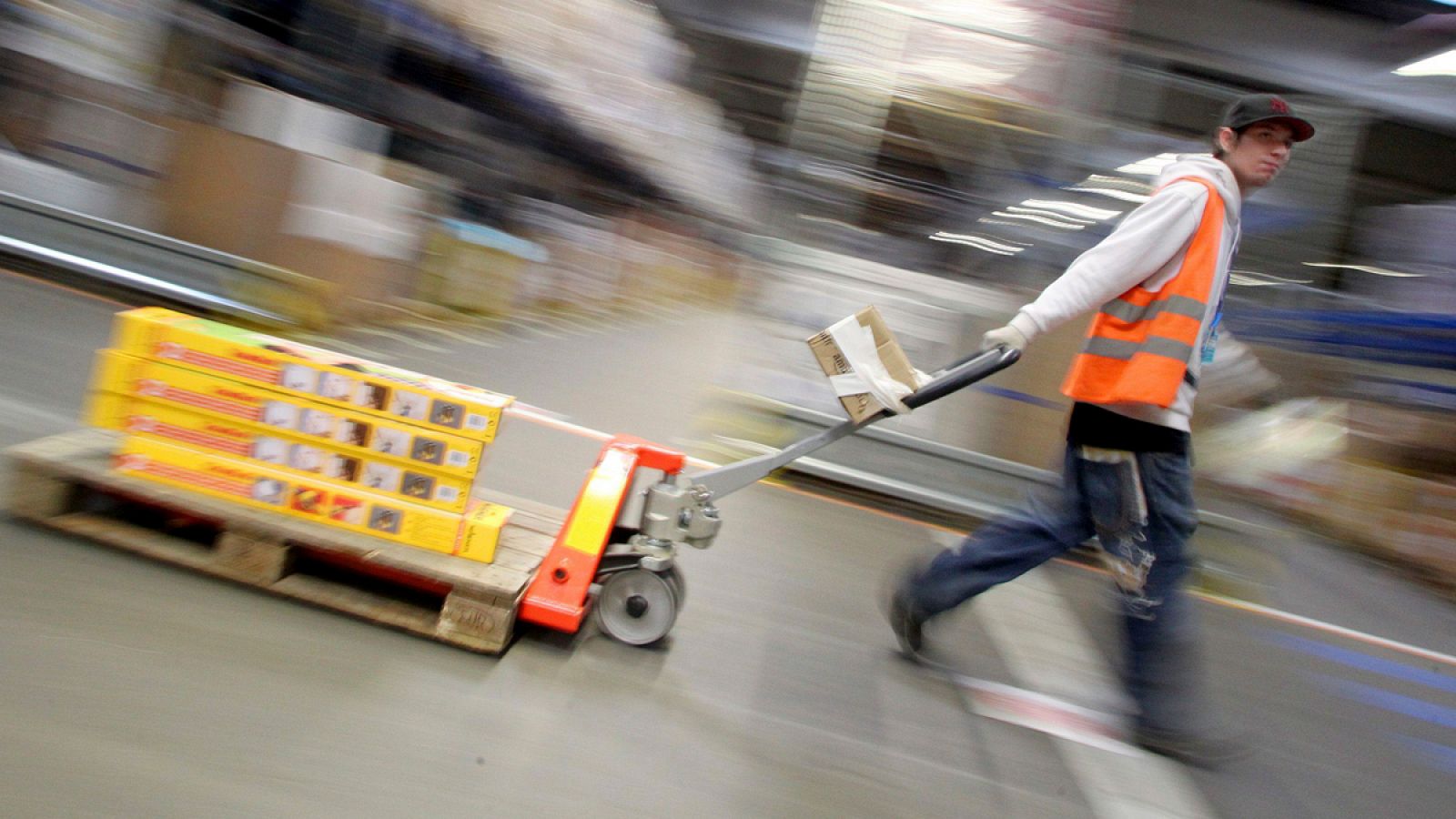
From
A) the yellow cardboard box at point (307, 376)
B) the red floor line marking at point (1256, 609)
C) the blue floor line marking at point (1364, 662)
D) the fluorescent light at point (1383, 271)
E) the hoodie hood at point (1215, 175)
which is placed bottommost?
the blue floor line marking at point (1364, 662)

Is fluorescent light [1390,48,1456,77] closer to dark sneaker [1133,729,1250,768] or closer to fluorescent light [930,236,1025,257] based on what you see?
fluorescent light [930,236,1025,257]

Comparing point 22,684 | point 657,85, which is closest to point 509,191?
point 657,85

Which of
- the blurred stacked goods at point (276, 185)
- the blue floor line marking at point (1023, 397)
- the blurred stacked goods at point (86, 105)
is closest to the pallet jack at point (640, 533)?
the blue floor line marking at point (1023, 397)

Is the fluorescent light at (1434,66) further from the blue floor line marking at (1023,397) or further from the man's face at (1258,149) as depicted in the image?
the man's face at (1258,149)

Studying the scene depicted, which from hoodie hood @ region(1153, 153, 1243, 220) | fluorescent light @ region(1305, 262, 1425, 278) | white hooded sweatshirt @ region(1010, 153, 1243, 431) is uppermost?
fluorescent light @ region(1305, 262, 1425, 278)

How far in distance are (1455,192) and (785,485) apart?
1480cm

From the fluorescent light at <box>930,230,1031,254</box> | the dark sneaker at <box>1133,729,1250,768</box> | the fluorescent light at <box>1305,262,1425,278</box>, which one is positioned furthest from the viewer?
the fluorescent light at <box>1305,262,1425,278</box>

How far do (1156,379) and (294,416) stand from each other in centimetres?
260

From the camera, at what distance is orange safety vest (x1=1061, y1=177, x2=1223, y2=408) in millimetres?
3168

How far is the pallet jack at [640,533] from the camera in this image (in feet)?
10.3

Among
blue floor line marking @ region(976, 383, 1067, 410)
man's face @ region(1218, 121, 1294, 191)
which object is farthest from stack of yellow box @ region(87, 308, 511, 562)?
blue floor line marking @ region(976, 383, 1067, 410)

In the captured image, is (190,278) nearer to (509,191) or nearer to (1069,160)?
(1069,160)

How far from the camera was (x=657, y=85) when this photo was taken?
1259 centimetres

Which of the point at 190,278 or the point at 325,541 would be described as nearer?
the point at 325,541
